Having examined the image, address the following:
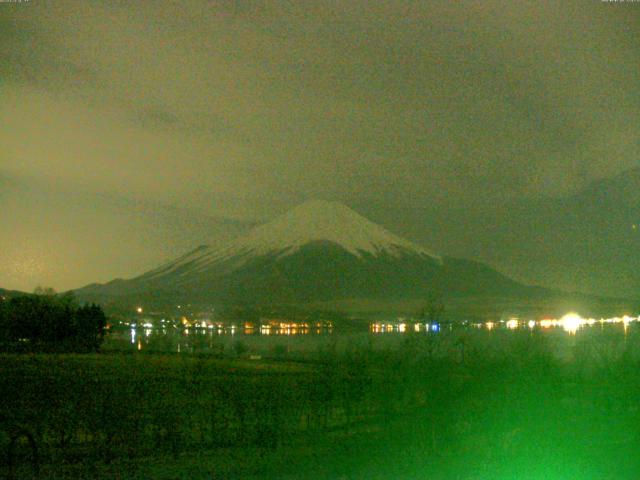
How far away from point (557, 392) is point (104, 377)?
18.8m

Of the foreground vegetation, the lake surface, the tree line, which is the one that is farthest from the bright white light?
the tree line

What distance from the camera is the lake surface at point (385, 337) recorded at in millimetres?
31172

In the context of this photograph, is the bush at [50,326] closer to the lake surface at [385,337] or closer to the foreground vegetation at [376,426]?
the lake surface at [385,337]

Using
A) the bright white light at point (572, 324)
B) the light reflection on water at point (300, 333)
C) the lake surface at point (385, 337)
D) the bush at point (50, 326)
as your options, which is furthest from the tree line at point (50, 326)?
the bright white light at point (572, 324)

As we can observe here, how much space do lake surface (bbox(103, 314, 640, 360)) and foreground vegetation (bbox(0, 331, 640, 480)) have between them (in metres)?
4.88

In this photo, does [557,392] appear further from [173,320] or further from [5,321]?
[173,320]

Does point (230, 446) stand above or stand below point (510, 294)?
below

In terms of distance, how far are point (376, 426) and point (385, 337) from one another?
42308 millimetres

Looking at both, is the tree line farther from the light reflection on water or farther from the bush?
the light reflection on water

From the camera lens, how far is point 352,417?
21625mm

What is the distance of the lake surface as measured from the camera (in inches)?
1227

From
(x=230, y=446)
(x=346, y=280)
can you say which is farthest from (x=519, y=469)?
(x=346, y=280)

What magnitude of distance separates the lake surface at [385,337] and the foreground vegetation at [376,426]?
4881mm

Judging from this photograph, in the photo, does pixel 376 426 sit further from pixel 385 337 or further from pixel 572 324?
pixel 572 324
